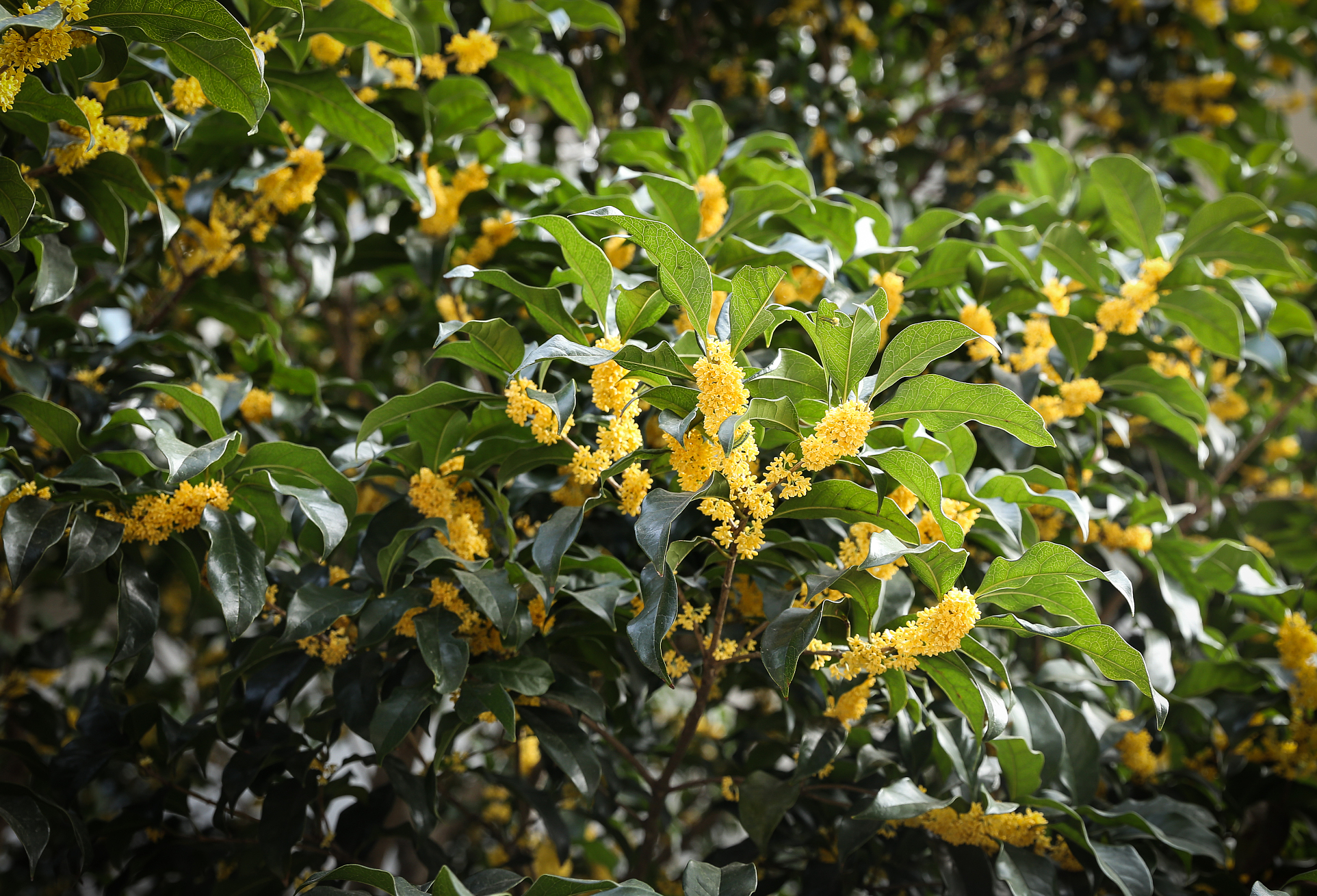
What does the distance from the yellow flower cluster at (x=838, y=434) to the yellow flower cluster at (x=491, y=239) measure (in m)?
0.67

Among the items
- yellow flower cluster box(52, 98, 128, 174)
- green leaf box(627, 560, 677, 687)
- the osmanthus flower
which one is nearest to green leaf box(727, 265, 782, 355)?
the osmanthus flower

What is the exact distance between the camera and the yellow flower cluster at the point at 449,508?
0.95 metres

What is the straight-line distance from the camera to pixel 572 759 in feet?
3.20

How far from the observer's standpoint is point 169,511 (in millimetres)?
915

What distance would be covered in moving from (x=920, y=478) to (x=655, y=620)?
0.28m

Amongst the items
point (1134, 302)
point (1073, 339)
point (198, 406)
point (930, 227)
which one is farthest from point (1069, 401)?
point (198, 406)

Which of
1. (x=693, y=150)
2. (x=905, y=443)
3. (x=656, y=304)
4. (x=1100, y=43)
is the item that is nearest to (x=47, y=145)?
(x=656, y=304)

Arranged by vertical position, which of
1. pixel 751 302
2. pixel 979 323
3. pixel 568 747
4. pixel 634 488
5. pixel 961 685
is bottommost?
pixel 568 747

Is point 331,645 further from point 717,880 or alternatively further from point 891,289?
point 891,289

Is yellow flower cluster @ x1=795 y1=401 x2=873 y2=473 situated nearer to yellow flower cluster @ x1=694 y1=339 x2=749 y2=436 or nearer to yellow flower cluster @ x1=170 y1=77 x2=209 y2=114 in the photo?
yellow flower cluster @ x1=694 y1=339 x2=749 y2=436

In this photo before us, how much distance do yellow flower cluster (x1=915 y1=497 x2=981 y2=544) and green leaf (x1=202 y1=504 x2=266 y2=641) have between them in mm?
686

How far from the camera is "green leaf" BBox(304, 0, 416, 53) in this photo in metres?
1.12

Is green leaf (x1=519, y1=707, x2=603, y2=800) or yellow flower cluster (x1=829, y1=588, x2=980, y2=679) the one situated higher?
yellow flower cluster (x1=829, y1=588, x2=980, y2=679)

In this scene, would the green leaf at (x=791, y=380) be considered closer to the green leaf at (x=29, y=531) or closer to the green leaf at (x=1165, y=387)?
the green leaf at (x=1165, y=387)
